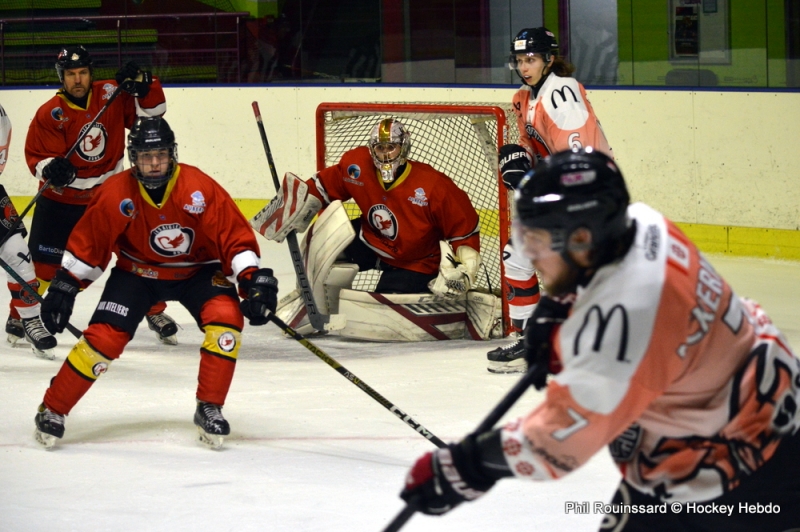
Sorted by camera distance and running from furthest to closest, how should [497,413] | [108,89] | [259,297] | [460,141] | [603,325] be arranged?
[460,141]
[108,89]
[259,297]
[497,413]
[603,325]

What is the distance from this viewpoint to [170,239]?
3240 millimetres

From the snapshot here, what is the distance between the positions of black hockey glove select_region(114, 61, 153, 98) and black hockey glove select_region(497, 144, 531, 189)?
1.60m

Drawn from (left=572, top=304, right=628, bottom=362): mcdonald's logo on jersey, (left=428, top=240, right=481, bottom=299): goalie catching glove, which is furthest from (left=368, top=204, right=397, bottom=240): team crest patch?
(left=572, top=304, right=628, bottom=362): mcdonald's logo on jersey

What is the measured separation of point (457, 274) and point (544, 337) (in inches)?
108

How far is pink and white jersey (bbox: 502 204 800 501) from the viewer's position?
1277 millimetres

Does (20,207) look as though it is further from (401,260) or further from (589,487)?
(589,487)

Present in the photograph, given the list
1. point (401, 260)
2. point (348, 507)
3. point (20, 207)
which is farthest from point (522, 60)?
point (20, 207)

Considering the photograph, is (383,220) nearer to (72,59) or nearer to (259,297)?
(72,59)

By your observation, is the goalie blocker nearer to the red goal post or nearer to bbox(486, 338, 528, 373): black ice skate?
the red goal post

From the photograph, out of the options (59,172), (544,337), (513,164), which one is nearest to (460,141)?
(513,164)

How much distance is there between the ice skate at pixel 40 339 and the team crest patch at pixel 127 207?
1321mm

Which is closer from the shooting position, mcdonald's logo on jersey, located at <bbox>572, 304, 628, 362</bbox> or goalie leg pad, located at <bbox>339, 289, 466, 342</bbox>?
mcdonald's logo on jersey, located at <bbox>572, 304, 628, 362</bbox>

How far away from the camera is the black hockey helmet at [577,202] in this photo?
1.32 meters

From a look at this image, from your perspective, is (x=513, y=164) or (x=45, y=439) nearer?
(x=45, y=439)
